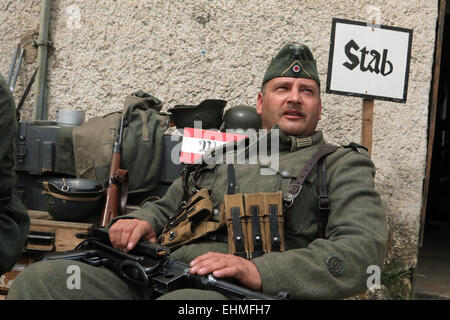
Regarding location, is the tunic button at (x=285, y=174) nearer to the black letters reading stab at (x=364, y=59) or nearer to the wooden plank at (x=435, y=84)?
the black letters reading stab at (x=364, y=59)

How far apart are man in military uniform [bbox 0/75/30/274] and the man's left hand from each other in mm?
722

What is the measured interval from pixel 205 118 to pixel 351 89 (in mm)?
998

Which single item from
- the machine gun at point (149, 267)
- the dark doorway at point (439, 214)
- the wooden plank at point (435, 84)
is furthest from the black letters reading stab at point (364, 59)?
the dark doorway at point (439, 214)

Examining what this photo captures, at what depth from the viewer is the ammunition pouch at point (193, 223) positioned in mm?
1988

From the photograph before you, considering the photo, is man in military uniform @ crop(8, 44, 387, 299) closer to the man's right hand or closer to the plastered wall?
the man's right hand

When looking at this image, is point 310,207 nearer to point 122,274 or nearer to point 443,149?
point 122,274

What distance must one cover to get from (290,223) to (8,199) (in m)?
1.16

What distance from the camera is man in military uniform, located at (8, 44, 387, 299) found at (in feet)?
5.41

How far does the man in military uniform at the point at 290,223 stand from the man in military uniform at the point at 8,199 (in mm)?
116

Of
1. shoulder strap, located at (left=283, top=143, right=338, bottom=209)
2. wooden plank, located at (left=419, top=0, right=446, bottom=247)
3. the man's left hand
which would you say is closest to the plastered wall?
wooden plank, located at (left=419, top=0, right=446, bottom=247)

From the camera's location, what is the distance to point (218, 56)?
12.0ft

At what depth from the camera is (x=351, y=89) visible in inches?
99.9
